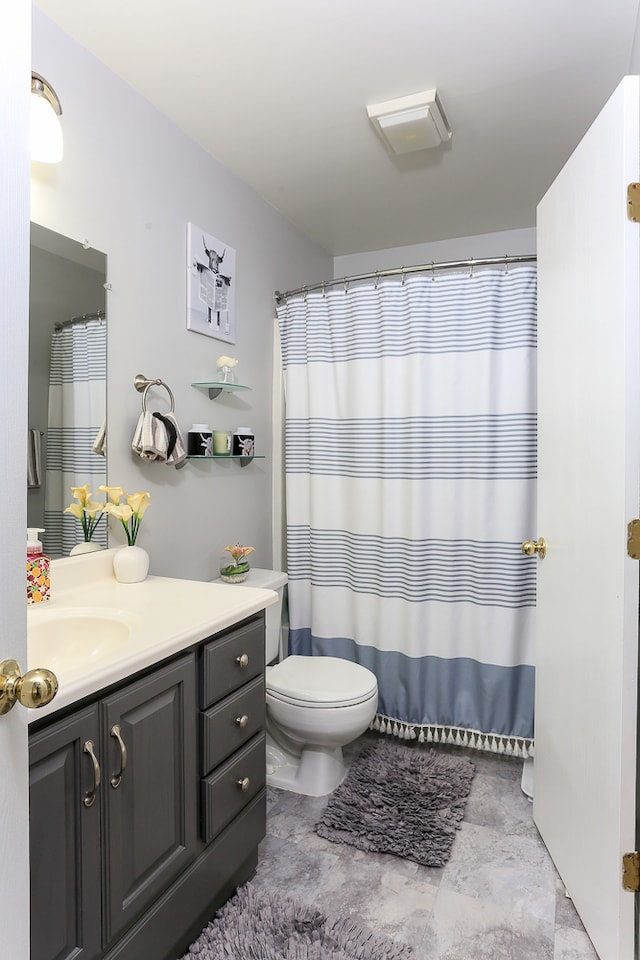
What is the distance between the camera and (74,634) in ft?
4.74

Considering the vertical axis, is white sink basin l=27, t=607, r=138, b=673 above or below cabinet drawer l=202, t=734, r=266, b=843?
above

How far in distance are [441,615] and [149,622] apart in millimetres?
1372

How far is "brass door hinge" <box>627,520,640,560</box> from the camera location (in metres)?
1.28

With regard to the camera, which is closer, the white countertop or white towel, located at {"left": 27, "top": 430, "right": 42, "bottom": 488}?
the white countertop

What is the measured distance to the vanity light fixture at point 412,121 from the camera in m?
1.95

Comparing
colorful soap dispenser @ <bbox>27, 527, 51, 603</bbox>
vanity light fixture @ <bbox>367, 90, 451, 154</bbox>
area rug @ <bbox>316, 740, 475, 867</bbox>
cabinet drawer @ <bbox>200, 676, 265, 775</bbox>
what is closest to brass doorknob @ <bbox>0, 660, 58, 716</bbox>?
cabinet drawer @ <bbox>200, 676, 265, 775</bbox>

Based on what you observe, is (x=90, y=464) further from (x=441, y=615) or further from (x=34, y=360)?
(x=441, y=615)

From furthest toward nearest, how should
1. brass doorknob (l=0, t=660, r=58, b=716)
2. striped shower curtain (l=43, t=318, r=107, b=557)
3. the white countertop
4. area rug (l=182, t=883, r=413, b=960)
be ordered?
striped shower curtain (l=43, t=318, r=107, b=557) → area rug (l=182, t=883, r=413, b=960) → the white countertop → brass doorknob (l=0, t=660, r=58, b=716)

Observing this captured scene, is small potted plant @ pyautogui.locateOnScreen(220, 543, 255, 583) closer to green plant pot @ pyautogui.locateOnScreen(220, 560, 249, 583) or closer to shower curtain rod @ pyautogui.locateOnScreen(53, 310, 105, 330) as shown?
green plant pot @ pyautogui.locateOnScreen(220, 560, 249, 583)

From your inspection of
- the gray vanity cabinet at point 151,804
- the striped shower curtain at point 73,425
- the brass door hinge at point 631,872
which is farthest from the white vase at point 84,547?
the brass door hinge at point 631,872

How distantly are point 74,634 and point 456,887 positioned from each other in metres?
1.27

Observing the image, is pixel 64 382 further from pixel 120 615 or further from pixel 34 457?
pixel 120 615

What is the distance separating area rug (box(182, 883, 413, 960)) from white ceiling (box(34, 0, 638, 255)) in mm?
2314

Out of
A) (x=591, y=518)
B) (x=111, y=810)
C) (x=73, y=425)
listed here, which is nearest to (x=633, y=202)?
(x=591, y=518)
